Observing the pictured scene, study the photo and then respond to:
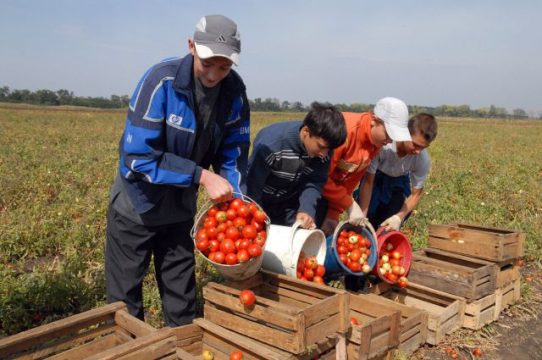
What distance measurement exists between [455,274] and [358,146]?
152 cm

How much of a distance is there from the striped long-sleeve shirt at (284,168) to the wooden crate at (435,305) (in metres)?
1.36

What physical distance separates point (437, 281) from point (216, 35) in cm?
316

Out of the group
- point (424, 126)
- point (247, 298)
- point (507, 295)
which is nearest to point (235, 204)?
point (247, 298)

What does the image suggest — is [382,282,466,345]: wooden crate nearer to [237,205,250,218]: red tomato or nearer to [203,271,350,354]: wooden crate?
[203,271,350,354]: wooden crate

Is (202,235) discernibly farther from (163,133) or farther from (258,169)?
(258,169)

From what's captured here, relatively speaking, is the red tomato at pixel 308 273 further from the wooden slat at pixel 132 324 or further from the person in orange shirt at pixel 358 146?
the wooden slat at pixel 132 324

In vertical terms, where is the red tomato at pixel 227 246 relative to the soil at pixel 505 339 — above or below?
above

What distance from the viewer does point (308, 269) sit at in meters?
3.56

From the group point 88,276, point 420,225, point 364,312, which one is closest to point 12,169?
point 88,276

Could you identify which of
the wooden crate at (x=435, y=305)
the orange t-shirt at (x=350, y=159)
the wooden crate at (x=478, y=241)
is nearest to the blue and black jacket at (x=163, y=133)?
the orange t-shirt at (x=350, y=159)

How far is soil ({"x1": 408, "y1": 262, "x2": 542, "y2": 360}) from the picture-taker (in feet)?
13.1

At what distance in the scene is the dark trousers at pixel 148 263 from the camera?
3039 millimetres

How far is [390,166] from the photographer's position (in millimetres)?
4680

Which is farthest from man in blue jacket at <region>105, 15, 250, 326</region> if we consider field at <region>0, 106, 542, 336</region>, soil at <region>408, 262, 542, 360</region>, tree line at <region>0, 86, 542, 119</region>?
tree line at <region>0, 86, 542, 119</region>
